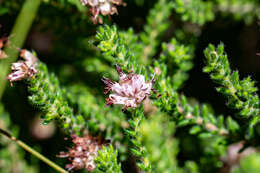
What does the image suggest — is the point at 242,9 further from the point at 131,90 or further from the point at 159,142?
the point at 131,90

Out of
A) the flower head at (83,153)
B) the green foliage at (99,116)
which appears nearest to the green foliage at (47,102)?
the flower head at (83,153)

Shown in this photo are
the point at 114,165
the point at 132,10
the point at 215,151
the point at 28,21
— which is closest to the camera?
the point at 114,165

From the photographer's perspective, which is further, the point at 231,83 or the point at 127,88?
the point at 231,83

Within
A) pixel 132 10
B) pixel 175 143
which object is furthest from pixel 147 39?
pixel 175 143

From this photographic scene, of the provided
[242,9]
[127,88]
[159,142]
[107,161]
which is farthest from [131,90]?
[242,9]

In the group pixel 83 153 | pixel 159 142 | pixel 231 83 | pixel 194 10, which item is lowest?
pixel 83 153

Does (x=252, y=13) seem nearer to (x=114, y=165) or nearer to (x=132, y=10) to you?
(x=132, y=10)

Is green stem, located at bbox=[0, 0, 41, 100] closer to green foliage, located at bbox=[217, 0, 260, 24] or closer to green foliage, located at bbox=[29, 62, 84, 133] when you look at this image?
green foliage, located at bbox=[29, 62, 84, 133]

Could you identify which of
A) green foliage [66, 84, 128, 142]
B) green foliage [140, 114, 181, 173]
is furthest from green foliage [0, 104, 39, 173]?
green foliage [140, 114, 181, 173]
